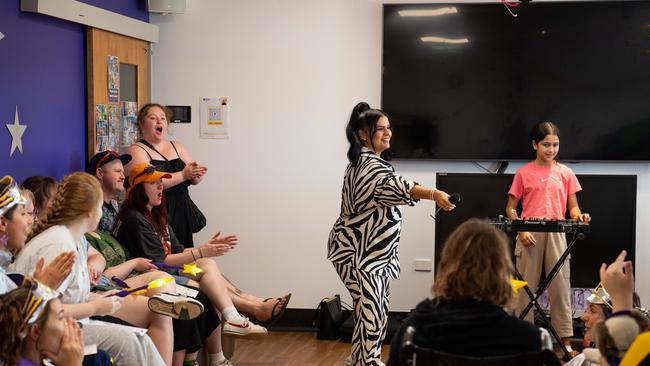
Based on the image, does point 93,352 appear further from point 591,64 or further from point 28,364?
point 591,64

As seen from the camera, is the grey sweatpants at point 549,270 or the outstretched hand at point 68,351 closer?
the outstretched hand at point 68,351

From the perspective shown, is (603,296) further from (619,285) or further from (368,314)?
(368,314)

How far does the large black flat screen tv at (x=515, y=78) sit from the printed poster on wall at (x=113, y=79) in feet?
6.13

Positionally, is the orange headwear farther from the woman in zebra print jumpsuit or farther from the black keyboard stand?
the black keyboard stand

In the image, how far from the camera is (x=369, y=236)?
498 cm

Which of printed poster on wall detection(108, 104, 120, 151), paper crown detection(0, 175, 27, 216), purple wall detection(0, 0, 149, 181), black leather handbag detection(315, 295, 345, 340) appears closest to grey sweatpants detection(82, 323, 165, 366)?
paper crown detection(0, 175, 27, 216)

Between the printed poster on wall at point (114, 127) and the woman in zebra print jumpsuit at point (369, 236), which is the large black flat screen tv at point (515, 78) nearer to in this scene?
the woman in zebra print jumpsuit at point (369, 236)

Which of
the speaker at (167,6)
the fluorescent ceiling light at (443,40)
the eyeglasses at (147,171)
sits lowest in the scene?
the eyeglasses at (147,171)

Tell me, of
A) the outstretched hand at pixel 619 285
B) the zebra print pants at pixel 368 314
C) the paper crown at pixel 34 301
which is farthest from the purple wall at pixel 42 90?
the outstretched hand at pixel 619 285

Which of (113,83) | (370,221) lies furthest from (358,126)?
(113,83)

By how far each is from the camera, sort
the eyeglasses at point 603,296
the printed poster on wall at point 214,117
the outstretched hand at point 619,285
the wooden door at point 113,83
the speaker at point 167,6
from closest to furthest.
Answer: the outstretched hand at point 619,285
the eyeglasses at point 603,296
the wooden door at point 113,83
the speaker at point 167,6
the printed poster on wall at point 214,117

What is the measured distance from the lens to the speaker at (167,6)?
6648mm

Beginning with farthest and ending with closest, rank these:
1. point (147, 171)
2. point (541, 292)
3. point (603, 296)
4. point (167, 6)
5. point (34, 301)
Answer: point (167, 6) → point (541, 292) → point (147, 171) → point (603, 296) → point (34, 301)

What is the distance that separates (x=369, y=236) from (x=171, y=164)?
1.64 m
